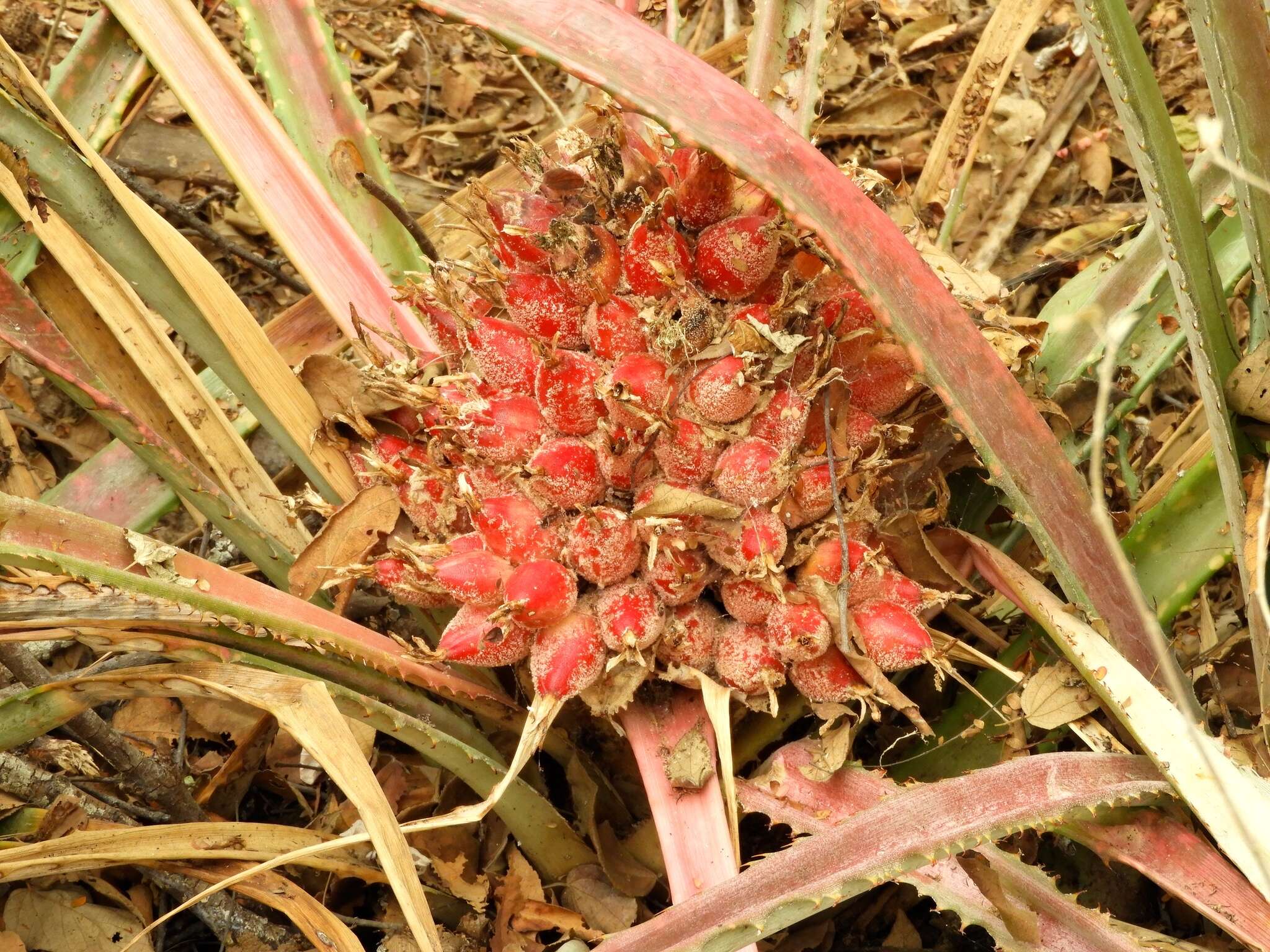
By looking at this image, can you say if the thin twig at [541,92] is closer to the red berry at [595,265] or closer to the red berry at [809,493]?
the red berry at [595,265]

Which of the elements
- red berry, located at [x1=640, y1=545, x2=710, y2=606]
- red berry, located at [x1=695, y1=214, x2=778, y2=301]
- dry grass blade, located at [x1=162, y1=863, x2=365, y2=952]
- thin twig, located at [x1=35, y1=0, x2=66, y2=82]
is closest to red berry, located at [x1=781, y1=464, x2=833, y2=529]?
red berry, located at [x1=640, y1=545, x2=710, y2=606]

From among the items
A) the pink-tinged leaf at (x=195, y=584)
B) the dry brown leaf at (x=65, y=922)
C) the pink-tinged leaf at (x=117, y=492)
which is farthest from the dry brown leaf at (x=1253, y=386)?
the dry brown leaf at (x=65, y=922)

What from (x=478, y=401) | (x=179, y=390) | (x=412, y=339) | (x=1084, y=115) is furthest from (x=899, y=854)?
(x=1084, y=115)

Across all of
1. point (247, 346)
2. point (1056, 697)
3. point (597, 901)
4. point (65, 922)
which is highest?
point (247, 346)

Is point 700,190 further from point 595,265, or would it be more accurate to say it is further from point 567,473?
point 567,473

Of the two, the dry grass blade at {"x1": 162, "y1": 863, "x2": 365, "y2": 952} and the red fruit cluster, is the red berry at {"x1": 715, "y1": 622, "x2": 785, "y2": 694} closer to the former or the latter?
the red fruit cluster

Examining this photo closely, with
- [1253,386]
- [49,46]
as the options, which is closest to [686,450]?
[1253,386]
